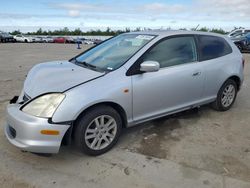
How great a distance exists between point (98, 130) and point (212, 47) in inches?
105

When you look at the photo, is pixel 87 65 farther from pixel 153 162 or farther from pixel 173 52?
pixel 153 162

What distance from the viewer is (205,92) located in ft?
15.2

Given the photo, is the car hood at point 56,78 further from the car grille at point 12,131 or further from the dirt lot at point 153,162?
the dirt lot at point 153,162

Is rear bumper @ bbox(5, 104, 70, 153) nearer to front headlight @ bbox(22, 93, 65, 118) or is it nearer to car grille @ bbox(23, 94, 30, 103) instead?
front headlight @ bbox(22, 93, 65, 118)

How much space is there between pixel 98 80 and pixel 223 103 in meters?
2.85

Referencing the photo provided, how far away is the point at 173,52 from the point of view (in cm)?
418

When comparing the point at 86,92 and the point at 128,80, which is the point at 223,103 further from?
the point at 86,92

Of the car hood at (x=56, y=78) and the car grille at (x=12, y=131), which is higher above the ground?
the car hood at (x=56, y=78)

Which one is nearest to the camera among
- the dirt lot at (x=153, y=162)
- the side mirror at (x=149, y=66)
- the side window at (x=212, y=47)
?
the dirt lot at (x=153, y=162)

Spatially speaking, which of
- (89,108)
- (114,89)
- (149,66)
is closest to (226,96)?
(149,66)

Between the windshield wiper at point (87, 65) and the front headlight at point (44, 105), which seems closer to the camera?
the front headlight at point (44, 105)

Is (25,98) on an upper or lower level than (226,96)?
upper

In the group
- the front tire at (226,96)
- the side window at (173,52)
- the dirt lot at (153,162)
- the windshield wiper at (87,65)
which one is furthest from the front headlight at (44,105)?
the front tire at (226,96)

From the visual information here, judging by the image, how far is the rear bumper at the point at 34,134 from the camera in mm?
3010
